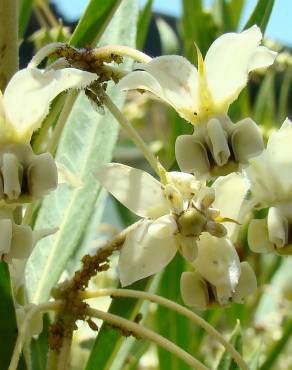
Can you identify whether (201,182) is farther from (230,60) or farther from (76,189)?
(76,189)

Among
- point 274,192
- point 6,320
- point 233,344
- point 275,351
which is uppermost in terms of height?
point 274,192

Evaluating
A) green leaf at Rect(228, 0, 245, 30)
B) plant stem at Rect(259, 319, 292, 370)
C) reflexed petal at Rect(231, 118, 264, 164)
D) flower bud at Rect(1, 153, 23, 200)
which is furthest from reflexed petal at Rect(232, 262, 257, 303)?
green leaf at Rect(228, 0, 245, 30)

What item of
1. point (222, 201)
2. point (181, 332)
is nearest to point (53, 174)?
point (222, 201)

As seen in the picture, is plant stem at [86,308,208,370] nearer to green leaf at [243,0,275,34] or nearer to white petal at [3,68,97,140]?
white petal at [3,68,97,140]

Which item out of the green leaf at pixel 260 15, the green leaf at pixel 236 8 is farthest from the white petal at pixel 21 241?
the green leaf at pixel 236 8

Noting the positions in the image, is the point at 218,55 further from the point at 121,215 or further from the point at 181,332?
the point at 121,215

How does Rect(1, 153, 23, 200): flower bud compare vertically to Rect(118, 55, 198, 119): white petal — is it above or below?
below

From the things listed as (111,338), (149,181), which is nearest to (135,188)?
(149,181)
